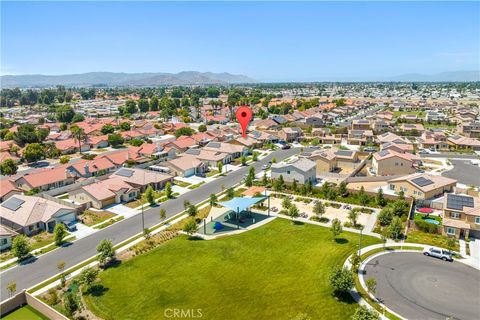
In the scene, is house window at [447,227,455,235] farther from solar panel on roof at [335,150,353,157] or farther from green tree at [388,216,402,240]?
solar panel on roof at [335,150,353,157]

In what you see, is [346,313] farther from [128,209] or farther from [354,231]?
[128,209]

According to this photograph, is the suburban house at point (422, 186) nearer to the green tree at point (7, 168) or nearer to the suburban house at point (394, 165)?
the suburban house at point (394, 165)

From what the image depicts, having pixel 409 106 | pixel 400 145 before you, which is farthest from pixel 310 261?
pixel 409 106

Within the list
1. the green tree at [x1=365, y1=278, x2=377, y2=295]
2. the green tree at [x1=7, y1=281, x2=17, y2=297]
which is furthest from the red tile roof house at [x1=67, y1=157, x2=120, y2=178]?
the green tree at [x1=365, y1=278, x2=377, y2=295]

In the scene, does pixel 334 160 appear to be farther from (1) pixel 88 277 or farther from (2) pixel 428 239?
(1) pixel 88 277

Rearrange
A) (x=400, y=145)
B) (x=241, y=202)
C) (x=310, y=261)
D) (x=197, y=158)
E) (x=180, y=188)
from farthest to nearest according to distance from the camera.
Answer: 1. (x=400, y=145)
2. (x=197, y=158)
3. (x=180, y=188)
4. (x=241, y=202)
5. (x=310, y=261)
